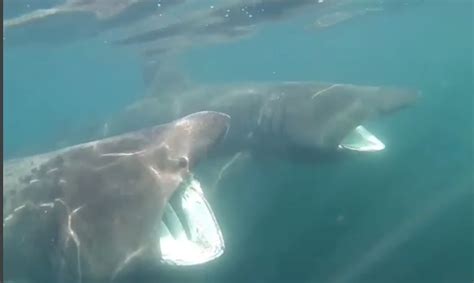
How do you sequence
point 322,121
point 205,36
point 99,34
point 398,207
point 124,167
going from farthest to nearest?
point 205,36 → point 99,34 → point 398,207 → point 322,121 → point 124,167

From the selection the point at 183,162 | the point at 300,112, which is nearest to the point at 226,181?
the point at 300,112

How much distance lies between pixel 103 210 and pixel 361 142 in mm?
5248

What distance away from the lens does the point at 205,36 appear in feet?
86.8

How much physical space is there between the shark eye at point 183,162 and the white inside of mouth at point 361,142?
3.96m

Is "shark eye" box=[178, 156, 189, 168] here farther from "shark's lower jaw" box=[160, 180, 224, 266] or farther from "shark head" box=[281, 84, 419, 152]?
"shark head" box=[281, 84, 419, 152]

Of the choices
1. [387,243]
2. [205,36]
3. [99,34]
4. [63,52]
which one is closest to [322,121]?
[387,243]

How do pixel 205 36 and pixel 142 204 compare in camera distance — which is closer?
pixel 142 204

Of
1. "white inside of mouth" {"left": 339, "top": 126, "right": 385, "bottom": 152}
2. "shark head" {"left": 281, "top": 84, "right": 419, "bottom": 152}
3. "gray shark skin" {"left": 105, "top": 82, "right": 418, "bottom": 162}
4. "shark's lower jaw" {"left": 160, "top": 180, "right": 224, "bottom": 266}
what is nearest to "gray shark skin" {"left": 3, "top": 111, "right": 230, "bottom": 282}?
"shark's lower jaw" {"left": 160, "top": 180, "right": 224, "bottom": 266}

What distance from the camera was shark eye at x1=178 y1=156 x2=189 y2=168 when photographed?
6.13 meters

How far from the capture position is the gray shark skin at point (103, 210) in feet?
18.0

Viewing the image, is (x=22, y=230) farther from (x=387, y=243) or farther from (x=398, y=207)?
(x=398, y=207)

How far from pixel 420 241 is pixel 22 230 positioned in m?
7.92

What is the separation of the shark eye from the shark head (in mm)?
3885

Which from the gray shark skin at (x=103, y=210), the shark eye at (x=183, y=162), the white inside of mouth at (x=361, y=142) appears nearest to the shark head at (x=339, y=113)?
the white inside of mouth at (x=361, y=142)
